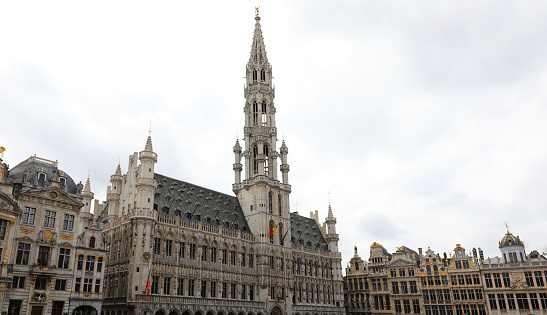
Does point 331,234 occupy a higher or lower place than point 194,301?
higher

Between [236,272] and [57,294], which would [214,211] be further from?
[57,294]

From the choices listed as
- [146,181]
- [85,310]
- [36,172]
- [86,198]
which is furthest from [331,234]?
[36,172]

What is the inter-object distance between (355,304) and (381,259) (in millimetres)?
11568

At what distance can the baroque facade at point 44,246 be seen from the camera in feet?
131

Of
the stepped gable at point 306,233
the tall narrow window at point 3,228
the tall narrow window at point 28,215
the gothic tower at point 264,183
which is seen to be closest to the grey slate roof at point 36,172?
the tall narrow window at point 28,215

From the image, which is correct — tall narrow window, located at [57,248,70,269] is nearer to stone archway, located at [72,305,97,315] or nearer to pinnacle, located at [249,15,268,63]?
stone archway, located at [72,305,97,315]

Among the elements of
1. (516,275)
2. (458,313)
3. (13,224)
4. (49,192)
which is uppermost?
(49,192)

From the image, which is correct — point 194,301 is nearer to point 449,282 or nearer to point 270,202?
point 270,202

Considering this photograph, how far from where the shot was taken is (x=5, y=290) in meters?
38.8

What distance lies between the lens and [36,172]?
147 ft

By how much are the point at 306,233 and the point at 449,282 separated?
28.8m

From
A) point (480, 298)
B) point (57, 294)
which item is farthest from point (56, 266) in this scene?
point (480, 298)

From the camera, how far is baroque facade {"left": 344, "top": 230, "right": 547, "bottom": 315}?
2648 inches

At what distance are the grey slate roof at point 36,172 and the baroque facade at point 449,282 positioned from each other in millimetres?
60568
